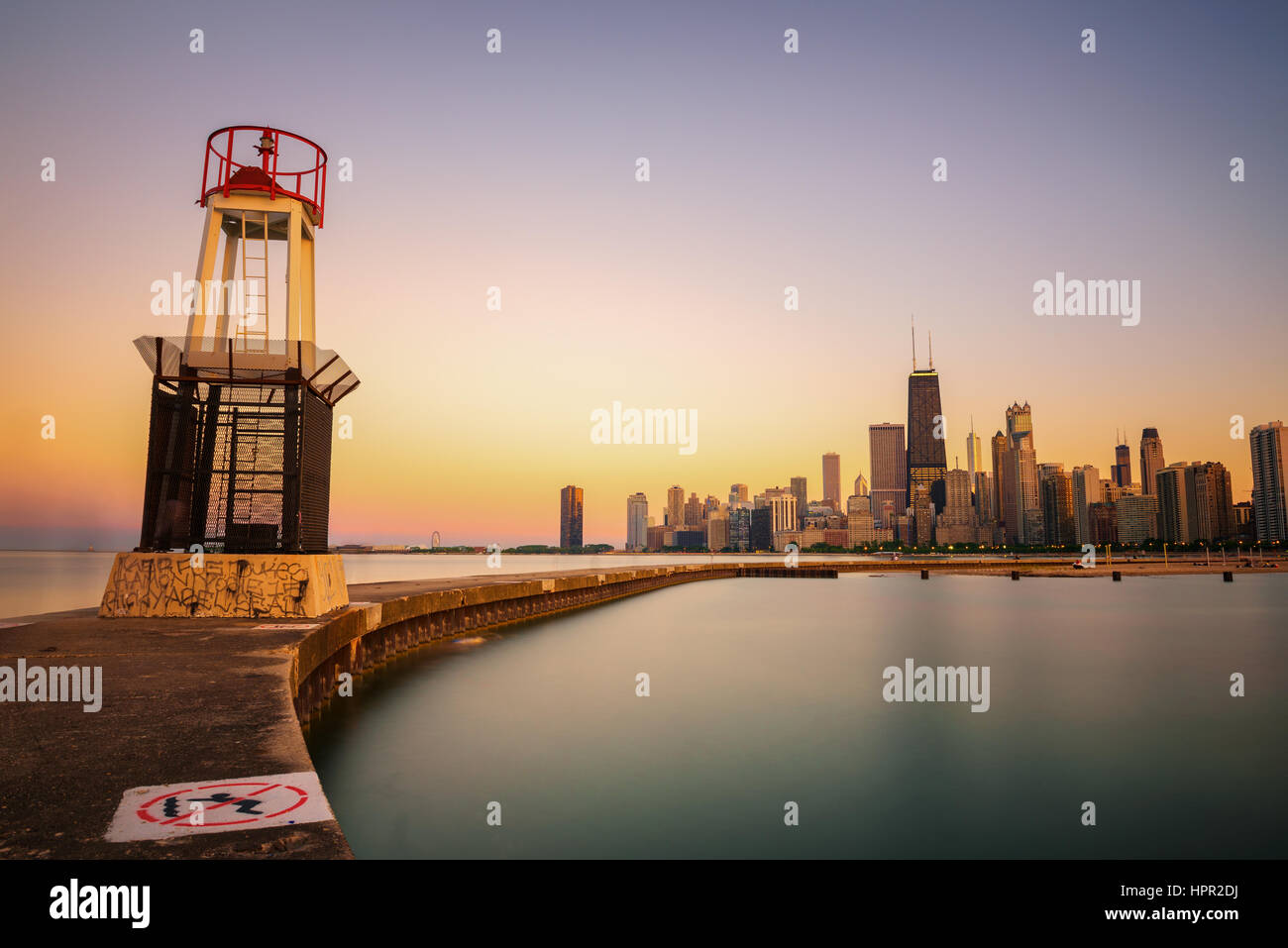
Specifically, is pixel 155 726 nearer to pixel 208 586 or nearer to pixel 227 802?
pixel 227 802

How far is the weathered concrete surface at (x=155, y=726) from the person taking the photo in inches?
161

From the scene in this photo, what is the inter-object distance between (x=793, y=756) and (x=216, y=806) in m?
11.7

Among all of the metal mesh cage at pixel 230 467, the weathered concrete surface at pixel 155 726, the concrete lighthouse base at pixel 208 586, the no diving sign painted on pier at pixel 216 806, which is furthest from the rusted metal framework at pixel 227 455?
the no diving sign painted on pier at pixel 216 806

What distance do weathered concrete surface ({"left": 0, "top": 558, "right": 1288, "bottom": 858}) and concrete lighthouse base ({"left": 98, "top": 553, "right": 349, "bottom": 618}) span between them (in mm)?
370

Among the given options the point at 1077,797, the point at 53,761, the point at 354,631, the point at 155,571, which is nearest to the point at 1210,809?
the point at 1077,797

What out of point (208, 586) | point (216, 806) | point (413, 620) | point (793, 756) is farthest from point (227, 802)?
point (413, 620)

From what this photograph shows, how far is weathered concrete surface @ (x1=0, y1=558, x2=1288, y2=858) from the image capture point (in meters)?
4.09

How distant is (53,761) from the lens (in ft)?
18.6

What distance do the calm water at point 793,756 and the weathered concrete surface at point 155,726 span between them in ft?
8.44

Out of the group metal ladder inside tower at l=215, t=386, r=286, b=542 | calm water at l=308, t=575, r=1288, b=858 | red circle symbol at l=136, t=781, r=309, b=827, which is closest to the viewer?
red circle symbol at l=136, t=781, r=309, b=827

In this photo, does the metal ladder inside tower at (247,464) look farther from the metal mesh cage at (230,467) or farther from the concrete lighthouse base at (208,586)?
the concrete lighthouse base at (208,586)

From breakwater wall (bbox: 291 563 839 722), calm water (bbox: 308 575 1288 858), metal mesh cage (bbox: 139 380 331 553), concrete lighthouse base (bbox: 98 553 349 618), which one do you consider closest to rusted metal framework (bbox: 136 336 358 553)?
metal mesh cage (bbox: 139 380 331 553)

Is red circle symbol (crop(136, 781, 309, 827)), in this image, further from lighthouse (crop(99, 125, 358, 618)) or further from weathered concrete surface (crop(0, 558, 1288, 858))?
lighthouse (crop(99, 125, 358, 618))
